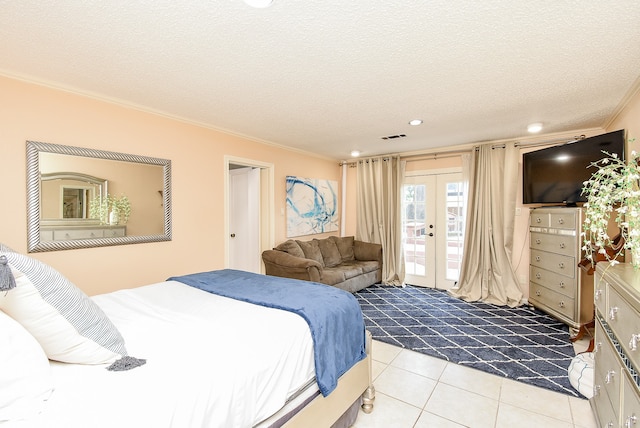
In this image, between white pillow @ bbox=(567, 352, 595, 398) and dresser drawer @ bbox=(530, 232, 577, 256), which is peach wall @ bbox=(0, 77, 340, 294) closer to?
white pillow @ bbox=(567, 352, 595, 398)

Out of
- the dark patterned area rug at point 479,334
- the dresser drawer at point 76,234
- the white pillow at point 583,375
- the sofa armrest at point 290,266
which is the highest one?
the dresser drawer at point 76,234

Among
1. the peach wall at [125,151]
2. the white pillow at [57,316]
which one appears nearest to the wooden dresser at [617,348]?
the white pillow at [57,316]

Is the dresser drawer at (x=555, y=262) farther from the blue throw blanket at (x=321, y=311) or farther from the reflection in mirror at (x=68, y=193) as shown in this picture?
the reflection in mirror at (x=68, y=193)

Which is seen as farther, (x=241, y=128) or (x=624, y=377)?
(x=241, y=128)

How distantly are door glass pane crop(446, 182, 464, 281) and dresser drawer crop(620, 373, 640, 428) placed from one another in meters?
3.54

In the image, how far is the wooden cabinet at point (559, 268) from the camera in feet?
10.3

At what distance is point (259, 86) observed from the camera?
2486 mm

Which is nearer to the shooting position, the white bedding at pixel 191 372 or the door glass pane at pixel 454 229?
the white bedding at pixel 191 372

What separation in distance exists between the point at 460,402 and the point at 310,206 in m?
3.61

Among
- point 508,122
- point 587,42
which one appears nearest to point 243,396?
point 587,42

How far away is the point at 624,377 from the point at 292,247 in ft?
11.7

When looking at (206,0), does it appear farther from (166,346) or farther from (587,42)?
(587,42)

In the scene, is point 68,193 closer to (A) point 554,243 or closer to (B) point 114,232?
(B) point 114,232

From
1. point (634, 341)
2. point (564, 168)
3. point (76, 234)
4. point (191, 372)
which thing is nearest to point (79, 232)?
point (76, 234)
